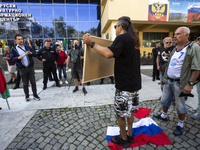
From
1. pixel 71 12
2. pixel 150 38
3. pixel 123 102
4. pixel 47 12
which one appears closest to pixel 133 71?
pixel 123 102

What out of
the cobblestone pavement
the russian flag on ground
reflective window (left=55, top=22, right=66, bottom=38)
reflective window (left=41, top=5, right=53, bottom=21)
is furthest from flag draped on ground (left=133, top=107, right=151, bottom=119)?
reflective window (left=41, top=5, right=53, bottom=21)

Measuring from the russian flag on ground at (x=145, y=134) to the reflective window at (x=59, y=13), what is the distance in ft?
55.3

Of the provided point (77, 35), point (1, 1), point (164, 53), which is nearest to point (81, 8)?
point (77, 35)

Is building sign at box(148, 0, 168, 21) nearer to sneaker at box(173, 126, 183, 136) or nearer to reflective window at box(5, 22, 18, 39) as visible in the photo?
sneaker at box(173, 126, 183, 136)

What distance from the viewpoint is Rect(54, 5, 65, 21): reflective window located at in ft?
51.7

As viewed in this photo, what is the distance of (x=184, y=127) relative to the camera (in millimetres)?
2439

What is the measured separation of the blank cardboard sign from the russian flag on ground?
112cm

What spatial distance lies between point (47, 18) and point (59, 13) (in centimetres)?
170

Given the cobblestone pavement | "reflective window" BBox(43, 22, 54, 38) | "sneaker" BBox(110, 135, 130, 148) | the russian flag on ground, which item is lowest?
the cobblestone pavement

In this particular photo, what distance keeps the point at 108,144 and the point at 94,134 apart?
0.39m

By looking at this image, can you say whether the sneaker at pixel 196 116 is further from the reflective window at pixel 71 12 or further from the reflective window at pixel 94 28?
the reflective window at pixel 71 12

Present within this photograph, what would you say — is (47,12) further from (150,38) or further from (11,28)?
(150,38)

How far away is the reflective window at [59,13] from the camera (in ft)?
51.7

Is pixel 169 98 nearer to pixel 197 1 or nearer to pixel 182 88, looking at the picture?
pixel 182 88
